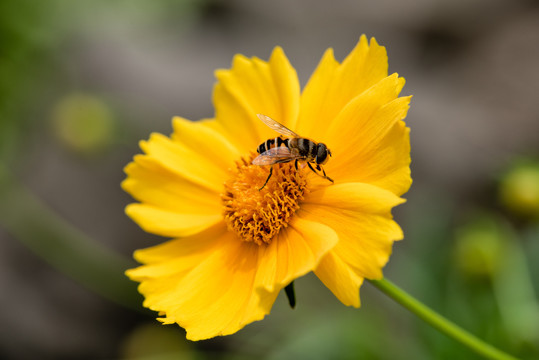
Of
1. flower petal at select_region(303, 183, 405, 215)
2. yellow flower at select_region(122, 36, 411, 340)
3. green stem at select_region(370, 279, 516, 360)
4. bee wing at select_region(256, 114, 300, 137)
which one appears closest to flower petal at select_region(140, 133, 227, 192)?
yellow flower at select_region(122, 36, 411, 340)

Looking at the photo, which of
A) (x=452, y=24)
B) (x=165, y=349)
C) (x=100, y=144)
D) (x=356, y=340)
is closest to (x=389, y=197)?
(x=356, y=340)

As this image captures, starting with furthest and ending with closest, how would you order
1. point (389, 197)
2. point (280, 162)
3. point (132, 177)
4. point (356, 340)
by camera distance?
point (356, 340) < point (132, 177) < point (280, 162) < point (389, 197)

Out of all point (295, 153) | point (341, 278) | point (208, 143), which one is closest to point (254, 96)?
→ point (208, 143)

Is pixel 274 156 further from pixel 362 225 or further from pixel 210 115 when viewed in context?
pixel 210 115

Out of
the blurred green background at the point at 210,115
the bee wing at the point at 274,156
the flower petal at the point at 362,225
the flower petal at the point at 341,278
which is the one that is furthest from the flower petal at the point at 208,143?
the blurred green background at the point at 210,115

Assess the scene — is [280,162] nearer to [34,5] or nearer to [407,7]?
[407,7]

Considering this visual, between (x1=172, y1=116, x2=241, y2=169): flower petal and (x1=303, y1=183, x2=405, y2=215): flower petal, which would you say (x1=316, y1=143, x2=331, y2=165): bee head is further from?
(x1=172, y1=116, x2=241, y2=169): flower petal

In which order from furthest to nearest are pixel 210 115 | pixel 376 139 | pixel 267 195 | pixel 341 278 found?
pixel 210 115 → pixel 267 195 → pixel 376 139 → pixel 341 278
